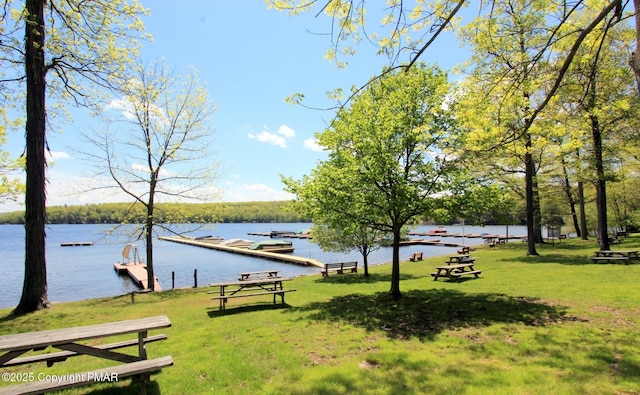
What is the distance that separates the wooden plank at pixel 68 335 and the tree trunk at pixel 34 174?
704 centimetres

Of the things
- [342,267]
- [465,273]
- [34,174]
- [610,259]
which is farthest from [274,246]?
[610,259]

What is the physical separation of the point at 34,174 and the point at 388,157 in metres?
10.0

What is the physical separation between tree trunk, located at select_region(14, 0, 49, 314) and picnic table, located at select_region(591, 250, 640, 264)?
2031cm

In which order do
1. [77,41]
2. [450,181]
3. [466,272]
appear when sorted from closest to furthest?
1. [450,181]
2. [77,41]
3. [466,272]

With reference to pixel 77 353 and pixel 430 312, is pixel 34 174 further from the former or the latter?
pixel 430 312

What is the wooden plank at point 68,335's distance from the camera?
12.1ft

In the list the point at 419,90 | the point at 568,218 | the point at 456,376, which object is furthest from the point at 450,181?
the point at 568,218

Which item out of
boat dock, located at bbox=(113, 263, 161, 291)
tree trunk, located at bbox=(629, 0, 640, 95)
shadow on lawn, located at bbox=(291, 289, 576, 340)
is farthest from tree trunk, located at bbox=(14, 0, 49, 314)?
tree trunk, located at bbox=(629, 0, 640, 95)

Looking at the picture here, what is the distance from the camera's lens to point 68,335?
405 cm

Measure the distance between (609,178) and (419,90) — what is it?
556 inches

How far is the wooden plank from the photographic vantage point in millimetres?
3692

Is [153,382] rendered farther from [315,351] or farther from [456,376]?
[456,376]

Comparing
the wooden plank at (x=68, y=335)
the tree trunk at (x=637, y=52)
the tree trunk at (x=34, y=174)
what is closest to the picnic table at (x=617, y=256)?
the tree trunk at (x=637, y=52)

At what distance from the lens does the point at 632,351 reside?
4.94m
